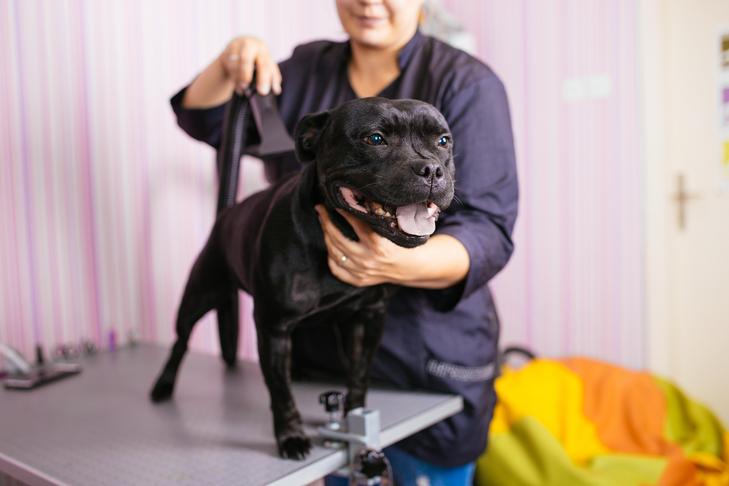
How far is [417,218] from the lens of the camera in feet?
2.26

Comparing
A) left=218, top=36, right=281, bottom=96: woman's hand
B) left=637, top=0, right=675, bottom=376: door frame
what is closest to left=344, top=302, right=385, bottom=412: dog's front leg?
left=218, top=36, right=281, bottom=96: woman's hand

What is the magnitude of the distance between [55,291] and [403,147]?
1211 millimetres

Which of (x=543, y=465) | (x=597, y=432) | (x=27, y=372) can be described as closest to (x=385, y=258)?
(x=27, y=372)

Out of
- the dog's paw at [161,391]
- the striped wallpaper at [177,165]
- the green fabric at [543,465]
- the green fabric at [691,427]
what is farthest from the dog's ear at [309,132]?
the green fabric at [691,427]

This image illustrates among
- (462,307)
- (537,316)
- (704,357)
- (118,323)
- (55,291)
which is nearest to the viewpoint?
(462,307)

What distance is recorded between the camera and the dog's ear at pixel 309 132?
79 cm

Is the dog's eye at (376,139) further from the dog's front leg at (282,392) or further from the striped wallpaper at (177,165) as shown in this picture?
the striped wallpaper at (177,165)

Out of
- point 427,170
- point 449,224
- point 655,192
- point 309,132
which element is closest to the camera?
point 427,170

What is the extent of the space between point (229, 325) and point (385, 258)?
22.1 inches

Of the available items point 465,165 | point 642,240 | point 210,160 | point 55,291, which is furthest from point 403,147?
point 642,240

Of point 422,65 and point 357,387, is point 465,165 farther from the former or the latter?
point 357,387

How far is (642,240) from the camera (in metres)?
2.59

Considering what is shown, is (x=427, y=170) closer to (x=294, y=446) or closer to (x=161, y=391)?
(x=294, y=446)

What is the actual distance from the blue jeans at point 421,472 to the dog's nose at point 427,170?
0.64 m
